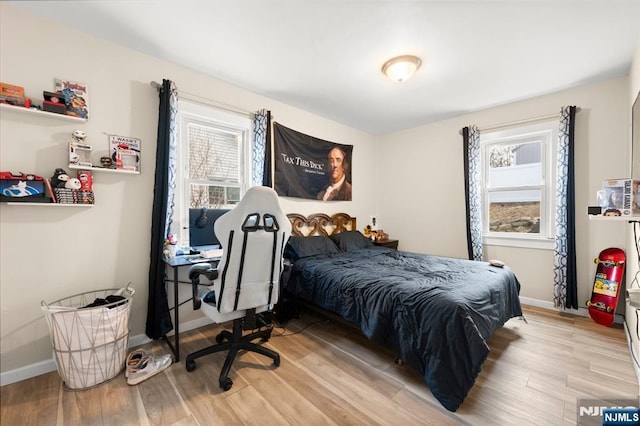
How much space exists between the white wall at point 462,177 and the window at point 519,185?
18 centimetres

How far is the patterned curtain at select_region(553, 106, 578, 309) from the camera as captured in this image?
2.89 metres

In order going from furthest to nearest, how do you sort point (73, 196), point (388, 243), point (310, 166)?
point (388, 243), point (310, 166), point (73, 196)

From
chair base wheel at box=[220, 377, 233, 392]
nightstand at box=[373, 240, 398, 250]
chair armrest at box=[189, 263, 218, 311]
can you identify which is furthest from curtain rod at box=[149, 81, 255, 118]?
nightstand at box=[373, 240, 398, 250]

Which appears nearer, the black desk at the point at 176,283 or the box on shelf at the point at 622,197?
the box on shelf at the point at 622,197

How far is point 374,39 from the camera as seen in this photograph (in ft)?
6.92

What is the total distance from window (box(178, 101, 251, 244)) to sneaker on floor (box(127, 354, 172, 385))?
1090 millimetres

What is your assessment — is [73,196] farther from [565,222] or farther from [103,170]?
[565,222]

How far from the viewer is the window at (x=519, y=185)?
3.23 meters

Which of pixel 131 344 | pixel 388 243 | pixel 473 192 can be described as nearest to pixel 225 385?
pixel 131 344

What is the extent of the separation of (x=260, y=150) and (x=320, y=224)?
1.46 meters

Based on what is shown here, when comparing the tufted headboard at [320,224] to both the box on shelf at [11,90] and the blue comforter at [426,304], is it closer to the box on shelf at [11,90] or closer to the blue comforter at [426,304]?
the blue comforter at [426,304]

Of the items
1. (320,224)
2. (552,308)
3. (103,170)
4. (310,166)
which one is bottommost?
(552,308)

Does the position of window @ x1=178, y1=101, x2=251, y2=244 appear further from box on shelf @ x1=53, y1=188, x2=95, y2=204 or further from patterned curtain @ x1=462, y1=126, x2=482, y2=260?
patterned curtain @ x1=462, y1=126, x2=482, y2=260

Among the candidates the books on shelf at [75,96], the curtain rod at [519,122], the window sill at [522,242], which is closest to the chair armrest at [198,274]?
the books on shelf at [75,96]
